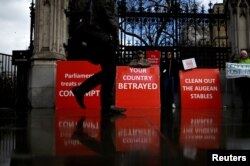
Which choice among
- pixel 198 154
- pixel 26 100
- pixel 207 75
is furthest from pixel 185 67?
pixel 198 154

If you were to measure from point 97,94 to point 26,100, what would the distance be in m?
3.12

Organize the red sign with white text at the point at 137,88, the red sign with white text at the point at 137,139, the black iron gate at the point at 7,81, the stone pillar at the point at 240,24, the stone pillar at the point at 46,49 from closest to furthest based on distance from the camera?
1. the red sign with white text at the point at 137,139
2. the red sign with white text at the point at 137,88
3. the stone pillar at the point at 46,49
4. the stone pillar at the point at 240,24
5. the black iron gate at the point at 7,81

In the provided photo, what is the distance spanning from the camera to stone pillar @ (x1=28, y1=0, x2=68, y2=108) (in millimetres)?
11836

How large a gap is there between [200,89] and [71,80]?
397 cm

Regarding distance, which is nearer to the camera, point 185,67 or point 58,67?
point 58,67

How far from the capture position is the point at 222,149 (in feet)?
9.89

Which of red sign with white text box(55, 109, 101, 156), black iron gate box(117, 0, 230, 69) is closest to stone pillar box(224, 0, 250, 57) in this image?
black iron gate box(117, 0, 230, 69)

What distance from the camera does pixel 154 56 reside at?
13227 mm

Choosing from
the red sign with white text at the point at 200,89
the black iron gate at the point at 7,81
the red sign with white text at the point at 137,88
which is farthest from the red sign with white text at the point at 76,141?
the black iron gate at the point at 7,81

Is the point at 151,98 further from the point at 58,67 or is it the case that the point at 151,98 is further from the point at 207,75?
the point at 58,67

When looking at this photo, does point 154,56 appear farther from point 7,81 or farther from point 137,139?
point 137,139

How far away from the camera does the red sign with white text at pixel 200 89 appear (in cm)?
1192

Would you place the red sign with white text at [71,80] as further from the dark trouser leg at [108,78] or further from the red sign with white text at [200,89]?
the dark trouser leg at [108,78]

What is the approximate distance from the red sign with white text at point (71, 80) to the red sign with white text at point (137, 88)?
2.58 ft
